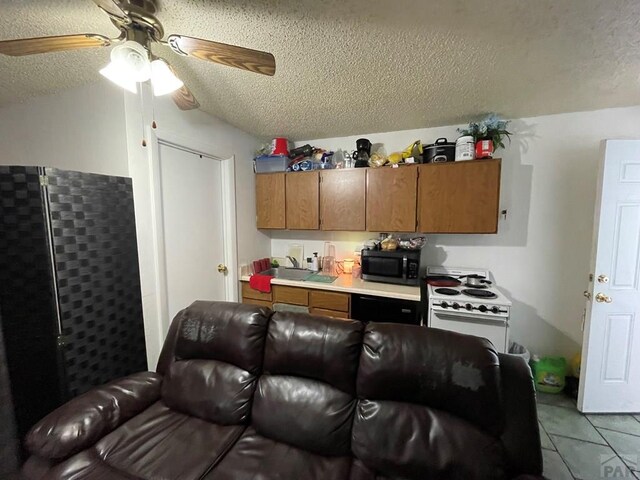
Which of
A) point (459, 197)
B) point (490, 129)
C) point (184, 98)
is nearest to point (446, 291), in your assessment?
point (459, 197)

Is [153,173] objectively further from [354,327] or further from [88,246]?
[354,327]

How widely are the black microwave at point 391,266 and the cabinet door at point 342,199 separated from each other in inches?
13.4

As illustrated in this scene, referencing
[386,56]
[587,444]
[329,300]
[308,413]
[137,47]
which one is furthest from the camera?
[329,300]

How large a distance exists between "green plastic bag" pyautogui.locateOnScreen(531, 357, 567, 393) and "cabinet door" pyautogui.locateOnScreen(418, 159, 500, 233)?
1.29m

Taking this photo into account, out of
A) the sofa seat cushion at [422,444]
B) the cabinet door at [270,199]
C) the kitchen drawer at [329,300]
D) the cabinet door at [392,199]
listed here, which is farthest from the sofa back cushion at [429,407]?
the cabinet door at [270,199]

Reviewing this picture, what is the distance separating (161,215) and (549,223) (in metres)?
3.32

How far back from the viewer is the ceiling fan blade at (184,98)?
1384mm

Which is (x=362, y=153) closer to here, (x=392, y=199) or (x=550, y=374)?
(x=392, y=199)

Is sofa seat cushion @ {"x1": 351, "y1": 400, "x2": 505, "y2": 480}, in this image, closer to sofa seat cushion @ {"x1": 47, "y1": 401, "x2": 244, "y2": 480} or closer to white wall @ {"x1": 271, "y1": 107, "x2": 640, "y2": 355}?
sofa seat cushion @ {"x1": 47, "y1": 401, "x2": 244, "y2": 480}

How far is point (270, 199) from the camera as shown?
296 cm

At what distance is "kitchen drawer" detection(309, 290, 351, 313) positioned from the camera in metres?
2.44

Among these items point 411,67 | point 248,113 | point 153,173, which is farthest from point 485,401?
point 248,113

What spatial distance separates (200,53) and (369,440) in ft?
5.96

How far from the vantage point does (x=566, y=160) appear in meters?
2.26
